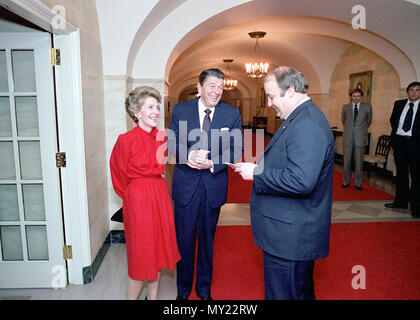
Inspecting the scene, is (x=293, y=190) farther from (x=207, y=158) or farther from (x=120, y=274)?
(x=120, y=274)

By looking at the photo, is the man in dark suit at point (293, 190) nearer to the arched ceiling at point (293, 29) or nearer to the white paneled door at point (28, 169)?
the white paneled door at point (28, 169)

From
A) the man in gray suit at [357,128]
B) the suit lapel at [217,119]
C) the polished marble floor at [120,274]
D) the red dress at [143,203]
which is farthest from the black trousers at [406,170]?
the red dress at [143,203]

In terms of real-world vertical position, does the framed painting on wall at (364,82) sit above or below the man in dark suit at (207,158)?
above

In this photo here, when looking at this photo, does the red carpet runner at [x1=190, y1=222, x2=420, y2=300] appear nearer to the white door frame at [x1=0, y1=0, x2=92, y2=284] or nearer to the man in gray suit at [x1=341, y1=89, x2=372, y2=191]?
the white door frame at [x1=0, y1=0, x2=92, y2=284]

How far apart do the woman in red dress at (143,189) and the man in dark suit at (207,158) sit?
263 mm

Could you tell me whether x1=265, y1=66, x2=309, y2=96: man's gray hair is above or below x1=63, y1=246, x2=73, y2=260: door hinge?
above

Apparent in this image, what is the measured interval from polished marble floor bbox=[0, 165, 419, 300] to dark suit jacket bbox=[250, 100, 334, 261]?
156cm

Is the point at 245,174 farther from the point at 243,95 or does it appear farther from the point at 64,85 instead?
the point at 243,95

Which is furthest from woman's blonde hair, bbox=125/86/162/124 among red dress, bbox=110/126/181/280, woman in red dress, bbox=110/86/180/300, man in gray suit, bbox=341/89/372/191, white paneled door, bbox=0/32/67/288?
man in gray suit, bbox=341/89/372/191

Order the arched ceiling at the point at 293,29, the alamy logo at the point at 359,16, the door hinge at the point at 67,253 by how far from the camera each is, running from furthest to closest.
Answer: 1. the alamy logo at the point at 359,16
2. the arched ceiling at the point at 293,29
3. the door hinge at the point at 67,253

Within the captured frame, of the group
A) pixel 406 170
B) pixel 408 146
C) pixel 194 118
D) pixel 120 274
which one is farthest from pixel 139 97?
pixel 406 170

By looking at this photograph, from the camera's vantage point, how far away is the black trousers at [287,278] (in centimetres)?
182

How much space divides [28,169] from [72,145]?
0.46 meters

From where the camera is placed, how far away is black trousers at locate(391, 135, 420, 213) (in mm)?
4922
